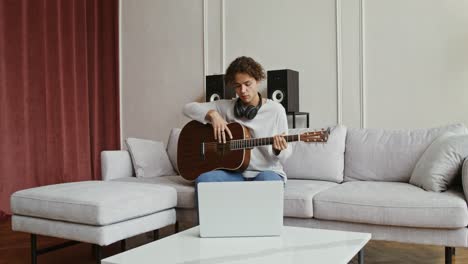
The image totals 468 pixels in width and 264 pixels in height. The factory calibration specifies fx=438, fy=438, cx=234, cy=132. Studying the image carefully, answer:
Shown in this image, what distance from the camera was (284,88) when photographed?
339 cm

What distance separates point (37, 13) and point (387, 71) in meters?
2.98

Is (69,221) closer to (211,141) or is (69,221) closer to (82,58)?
(211,141)

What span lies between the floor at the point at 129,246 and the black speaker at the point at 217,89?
1.37 metres

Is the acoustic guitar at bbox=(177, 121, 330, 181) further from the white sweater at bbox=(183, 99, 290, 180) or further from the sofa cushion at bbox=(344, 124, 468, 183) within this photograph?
the sofa cushion at bbox=(344, 124, 468, 183)

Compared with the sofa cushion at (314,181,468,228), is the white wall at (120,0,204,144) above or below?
above

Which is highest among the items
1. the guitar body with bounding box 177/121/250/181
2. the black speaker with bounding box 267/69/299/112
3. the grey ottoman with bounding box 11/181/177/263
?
the black speaker with bounding box 267/69/299/112

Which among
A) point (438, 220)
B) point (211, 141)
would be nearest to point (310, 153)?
point (211, 141)

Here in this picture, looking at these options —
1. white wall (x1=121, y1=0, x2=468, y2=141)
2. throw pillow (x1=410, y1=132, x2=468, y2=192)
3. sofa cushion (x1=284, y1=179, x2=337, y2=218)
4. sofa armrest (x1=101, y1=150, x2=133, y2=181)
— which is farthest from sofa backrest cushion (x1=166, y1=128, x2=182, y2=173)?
throw pillow (x1=410, y1=132, x2=468, y2=192)

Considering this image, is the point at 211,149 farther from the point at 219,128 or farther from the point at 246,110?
the point at 246,110

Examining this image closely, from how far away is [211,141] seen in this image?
8.18 ft

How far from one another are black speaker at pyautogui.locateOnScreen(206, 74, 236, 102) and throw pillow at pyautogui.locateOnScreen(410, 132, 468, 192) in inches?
73.0

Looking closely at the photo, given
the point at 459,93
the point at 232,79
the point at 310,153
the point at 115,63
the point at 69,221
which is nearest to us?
the point at 69,221

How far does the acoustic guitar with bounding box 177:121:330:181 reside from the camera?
235 cm

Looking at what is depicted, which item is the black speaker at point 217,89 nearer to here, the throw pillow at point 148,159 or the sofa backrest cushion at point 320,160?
the throw pillow at point 148,159
